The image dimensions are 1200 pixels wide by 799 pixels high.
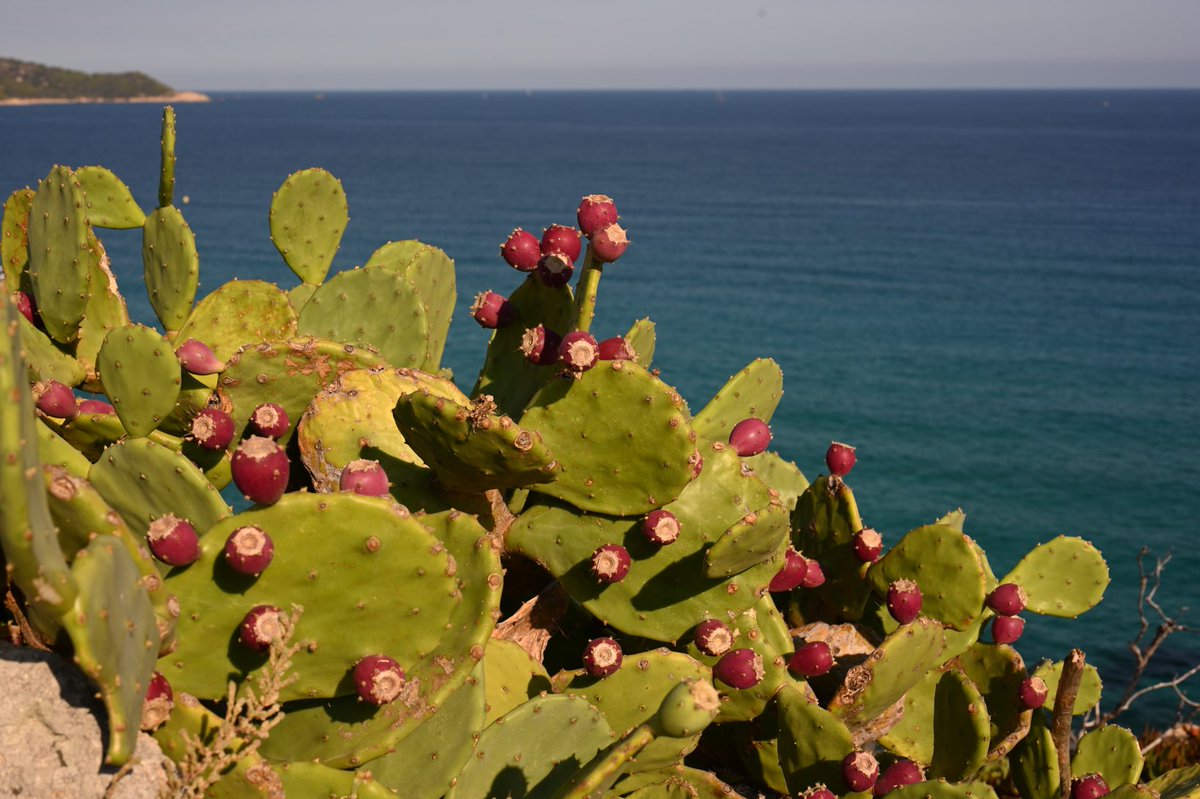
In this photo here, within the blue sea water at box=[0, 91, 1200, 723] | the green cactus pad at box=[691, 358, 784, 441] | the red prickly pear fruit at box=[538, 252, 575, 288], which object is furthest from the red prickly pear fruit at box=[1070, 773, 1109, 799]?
the blue sea water at box=[0, 91, 1200, 723]

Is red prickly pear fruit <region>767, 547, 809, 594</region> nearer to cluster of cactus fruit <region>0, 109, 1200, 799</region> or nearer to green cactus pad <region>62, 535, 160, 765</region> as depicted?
cluster of cactus fruit <region>0, 109, 1200, 799</region>

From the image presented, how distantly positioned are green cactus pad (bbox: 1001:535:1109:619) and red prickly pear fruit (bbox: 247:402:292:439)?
8.50ft

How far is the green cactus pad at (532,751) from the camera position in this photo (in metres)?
2.20

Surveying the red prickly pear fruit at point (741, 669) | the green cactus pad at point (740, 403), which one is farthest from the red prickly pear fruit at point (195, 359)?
the red prickly pear fruit at point (741, 669)

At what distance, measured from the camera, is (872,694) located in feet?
8.81

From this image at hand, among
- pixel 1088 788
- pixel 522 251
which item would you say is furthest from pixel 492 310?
pixel 1088 788

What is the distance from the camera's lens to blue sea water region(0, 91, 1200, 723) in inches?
1057

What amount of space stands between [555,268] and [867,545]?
4.08 feet

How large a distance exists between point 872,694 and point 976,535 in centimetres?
2278

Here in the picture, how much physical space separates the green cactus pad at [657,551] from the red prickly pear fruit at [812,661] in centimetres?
32

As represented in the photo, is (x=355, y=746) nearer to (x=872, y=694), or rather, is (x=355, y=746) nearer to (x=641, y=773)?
(x=641, y=773)

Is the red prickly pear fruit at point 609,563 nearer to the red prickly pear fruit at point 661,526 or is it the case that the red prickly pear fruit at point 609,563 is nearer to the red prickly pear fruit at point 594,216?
the red prickly pear fruit at point 661,526

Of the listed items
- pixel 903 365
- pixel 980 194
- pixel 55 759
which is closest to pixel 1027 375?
pixel 903 365

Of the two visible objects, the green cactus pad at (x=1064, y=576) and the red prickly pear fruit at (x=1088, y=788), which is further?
the green cactus pad at (x=1064, y=576)
